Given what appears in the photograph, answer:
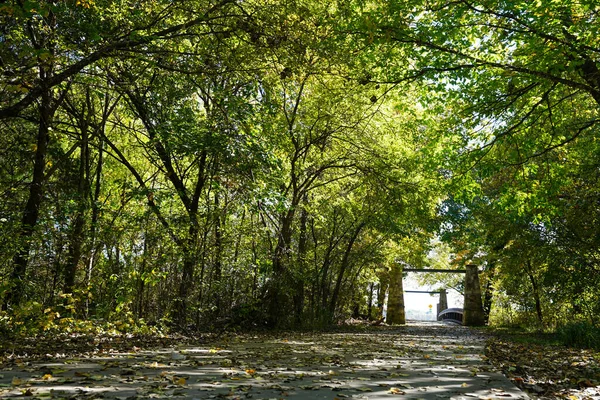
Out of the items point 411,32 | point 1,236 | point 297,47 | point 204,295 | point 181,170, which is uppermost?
point 411,32

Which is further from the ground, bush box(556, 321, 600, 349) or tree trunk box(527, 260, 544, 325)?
tree trunk box(527, 260, 544, 325)

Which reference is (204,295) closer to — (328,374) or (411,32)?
(328,374)

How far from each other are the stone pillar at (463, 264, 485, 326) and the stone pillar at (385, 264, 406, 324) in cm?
315

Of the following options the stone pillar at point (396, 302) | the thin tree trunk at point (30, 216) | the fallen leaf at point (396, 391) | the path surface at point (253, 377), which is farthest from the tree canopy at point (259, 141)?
the stone pillar at point (396, 302)

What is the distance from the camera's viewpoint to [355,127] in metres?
13.4

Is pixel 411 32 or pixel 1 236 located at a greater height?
pixel 411 32

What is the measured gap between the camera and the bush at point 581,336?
967 cm

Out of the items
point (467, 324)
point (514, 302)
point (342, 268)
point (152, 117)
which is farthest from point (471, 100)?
point (467, 324)

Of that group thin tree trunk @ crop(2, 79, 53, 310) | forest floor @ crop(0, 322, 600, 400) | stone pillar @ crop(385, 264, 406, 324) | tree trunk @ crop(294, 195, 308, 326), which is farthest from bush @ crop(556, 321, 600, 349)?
stone pillar @ crop(385, 264, 406, 324)

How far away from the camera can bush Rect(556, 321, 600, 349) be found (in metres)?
9.67

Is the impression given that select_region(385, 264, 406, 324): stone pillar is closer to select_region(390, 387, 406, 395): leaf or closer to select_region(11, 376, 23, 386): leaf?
select_region(390, 387, 406, 395): leaf

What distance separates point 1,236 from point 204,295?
4534 mm

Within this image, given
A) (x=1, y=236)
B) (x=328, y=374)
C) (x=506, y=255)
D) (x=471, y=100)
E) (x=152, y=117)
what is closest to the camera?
(x=328, y=374)

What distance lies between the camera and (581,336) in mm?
9984
